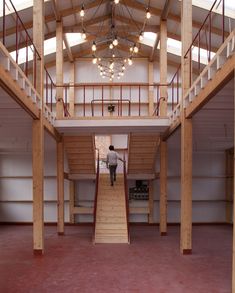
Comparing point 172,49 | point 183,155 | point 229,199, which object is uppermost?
point 172,49

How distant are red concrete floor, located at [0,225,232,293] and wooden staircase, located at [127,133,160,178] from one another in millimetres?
3547

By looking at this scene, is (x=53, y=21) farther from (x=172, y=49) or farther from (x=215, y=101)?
(x=215, y=101)

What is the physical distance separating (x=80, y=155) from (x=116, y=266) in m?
7.91

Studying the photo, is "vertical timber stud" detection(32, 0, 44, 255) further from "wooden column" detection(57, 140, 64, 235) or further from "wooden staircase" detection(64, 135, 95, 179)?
"wooden staircase" detection(64, 135, 95, 179)

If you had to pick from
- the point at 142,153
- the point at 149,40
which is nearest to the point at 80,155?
the point at 142,153

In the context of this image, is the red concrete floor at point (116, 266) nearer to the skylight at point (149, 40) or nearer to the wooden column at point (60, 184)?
the wooden column at point (60, 184)

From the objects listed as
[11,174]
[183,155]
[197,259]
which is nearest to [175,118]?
[183,155]

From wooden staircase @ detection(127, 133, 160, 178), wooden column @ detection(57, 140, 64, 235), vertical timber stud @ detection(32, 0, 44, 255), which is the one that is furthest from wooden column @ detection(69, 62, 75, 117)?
vertical timber stud @ detection(32, 0, 44, 255)

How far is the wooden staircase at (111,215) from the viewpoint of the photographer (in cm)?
1377

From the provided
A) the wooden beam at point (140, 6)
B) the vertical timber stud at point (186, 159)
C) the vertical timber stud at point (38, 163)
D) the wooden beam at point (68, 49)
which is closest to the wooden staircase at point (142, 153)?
the vertical timber stud at point (186, 159)

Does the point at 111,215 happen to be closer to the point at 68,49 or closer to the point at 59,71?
the point at 59,71

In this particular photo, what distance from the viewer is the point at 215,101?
31.6 feet

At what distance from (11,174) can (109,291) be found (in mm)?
12559

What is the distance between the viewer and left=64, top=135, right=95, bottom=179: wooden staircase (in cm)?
1641
